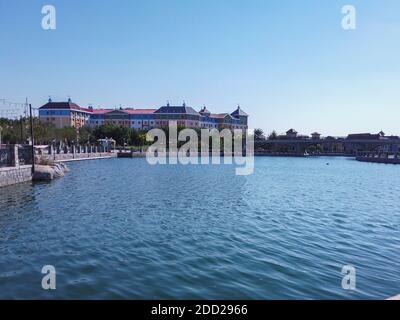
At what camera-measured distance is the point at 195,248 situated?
468 inches

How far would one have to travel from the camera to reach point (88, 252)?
37.1 feet

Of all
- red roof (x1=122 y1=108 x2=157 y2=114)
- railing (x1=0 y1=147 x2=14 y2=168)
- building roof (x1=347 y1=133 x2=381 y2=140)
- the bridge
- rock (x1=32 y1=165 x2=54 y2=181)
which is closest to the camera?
railing (x1=0 y1=147 x2=14 y2=168)

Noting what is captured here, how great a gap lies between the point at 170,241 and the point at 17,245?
5.03 metres

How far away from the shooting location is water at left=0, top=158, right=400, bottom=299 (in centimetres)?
874

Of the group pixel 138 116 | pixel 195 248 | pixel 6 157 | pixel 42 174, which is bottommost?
pixel 195 248

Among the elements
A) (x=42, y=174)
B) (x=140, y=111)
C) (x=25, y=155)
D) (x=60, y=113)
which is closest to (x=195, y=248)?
(x=42, y=174)

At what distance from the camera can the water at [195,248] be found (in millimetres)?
8742

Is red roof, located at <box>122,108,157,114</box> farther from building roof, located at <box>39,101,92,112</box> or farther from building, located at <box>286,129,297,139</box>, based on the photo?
building, located at <box>286,129,297,139</box>

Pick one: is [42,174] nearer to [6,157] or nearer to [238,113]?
[6,157]

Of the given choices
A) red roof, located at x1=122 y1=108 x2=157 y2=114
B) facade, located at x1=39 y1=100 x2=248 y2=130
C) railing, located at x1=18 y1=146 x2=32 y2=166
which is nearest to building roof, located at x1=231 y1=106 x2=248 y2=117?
facade, located at x1=39 y1=100 x2=248 y2=130

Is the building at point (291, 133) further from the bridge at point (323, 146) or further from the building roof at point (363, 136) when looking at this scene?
the building roof at point (363, 136)

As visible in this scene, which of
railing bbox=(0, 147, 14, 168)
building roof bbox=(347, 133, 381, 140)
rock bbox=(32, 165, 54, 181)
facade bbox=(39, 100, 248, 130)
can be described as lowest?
rock bbox=(32, 165, 54, 181)
